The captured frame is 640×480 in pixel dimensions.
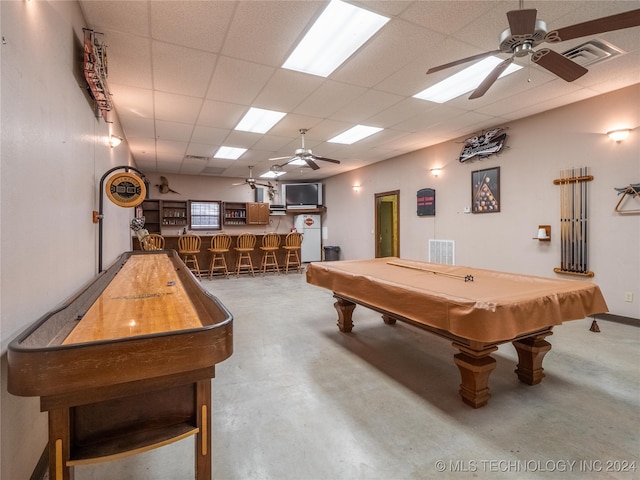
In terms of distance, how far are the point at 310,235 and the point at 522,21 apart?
870 centimetres

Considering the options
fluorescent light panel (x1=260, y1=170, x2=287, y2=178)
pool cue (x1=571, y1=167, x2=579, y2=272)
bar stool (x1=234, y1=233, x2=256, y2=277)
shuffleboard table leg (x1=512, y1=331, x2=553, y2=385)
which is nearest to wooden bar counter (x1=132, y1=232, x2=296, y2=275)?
bar stool (x1=234, y1=233, x2=256, y2=277)

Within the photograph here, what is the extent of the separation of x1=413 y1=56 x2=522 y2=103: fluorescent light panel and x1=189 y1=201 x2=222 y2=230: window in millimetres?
7386

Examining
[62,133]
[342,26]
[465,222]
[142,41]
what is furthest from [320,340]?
[465,222]

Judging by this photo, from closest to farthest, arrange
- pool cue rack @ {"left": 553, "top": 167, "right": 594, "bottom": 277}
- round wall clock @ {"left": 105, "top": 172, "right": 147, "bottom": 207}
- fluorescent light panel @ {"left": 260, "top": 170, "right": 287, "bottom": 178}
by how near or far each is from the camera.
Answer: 1. round wall clock @ {"left": 105, "top": 172, "right": 147, "bottom": 207}
2. pool cue rack @ {"left": 553, "top": 167, "right": 594, "bottom": 277}
3. fluorescent light panel @ {"left": 260, "top": 170, "right": 287, "bottom": 178}

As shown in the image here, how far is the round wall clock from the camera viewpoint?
8.83 ft

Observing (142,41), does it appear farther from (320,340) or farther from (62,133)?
(320,340)

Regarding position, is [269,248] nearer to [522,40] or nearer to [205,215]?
[205,215]

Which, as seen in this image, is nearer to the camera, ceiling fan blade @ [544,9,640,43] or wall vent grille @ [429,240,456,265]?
ceiling fan blade @ [544,9,640,43]

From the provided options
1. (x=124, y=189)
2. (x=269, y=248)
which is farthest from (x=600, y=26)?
(x=269, y=248)

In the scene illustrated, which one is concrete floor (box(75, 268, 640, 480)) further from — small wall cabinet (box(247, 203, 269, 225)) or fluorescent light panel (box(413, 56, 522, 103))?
small wall cabinet (box(247, 203, 269, 225))

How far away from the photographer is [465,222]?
563 cm

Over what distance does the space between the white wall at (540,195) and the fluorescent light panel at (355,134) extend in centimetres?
169

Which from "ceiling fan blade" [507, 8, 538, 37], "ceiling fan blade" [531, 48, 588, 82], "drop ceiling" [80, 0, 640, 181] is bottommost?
"ceiling fan blade" [531, 48, 588, 82]

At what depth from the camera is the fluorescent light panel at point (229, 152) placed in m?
6.33
